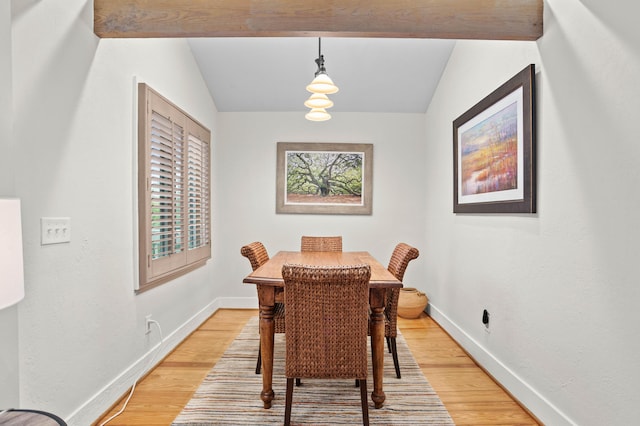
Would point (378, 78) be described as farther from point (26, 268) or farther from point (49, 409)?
point (49, 409)

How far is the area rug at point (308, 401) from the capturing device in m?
2.11

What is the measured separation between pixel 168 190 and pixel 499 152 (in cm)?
247

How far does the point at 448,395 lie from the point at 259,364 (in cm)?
127

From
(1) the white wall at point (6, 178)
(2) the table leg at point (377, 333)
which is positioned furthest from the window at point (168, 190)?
(2) the table leg at point (377, 333)

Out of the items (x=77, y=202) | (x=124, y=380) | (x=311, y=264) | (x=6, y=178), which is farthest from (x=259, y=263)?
(x=6, y=178)

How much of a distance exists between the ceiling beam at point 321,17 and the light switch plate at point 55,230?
1.07 meters

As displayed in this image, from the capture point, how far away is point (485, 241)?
2863 millimetres

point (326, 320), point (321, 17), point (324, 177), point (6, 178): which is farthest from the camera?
point (324, 177)

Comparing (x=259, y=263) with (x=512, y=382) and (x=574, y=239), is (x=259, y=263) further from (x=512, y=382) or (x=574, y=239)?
(x=574, y=239)

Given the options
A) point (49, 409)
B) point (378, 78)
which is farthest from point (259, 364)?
point (378, 78)

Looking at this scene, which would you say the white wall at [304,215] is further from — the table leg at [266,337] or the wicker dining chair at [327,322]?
the wicker dining chair at [327,322]

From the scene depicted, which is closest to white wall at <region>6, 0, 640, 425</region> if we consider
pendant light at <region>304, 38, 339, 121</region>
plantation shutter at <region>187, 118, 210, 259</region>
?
plantation shutter at <region>187, 118, 210, 259</region>

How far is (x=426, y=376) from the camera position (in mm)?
Result: 2688

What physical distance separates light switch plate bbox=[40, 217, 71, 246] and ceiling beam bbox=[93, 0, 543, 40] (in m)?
1.07
